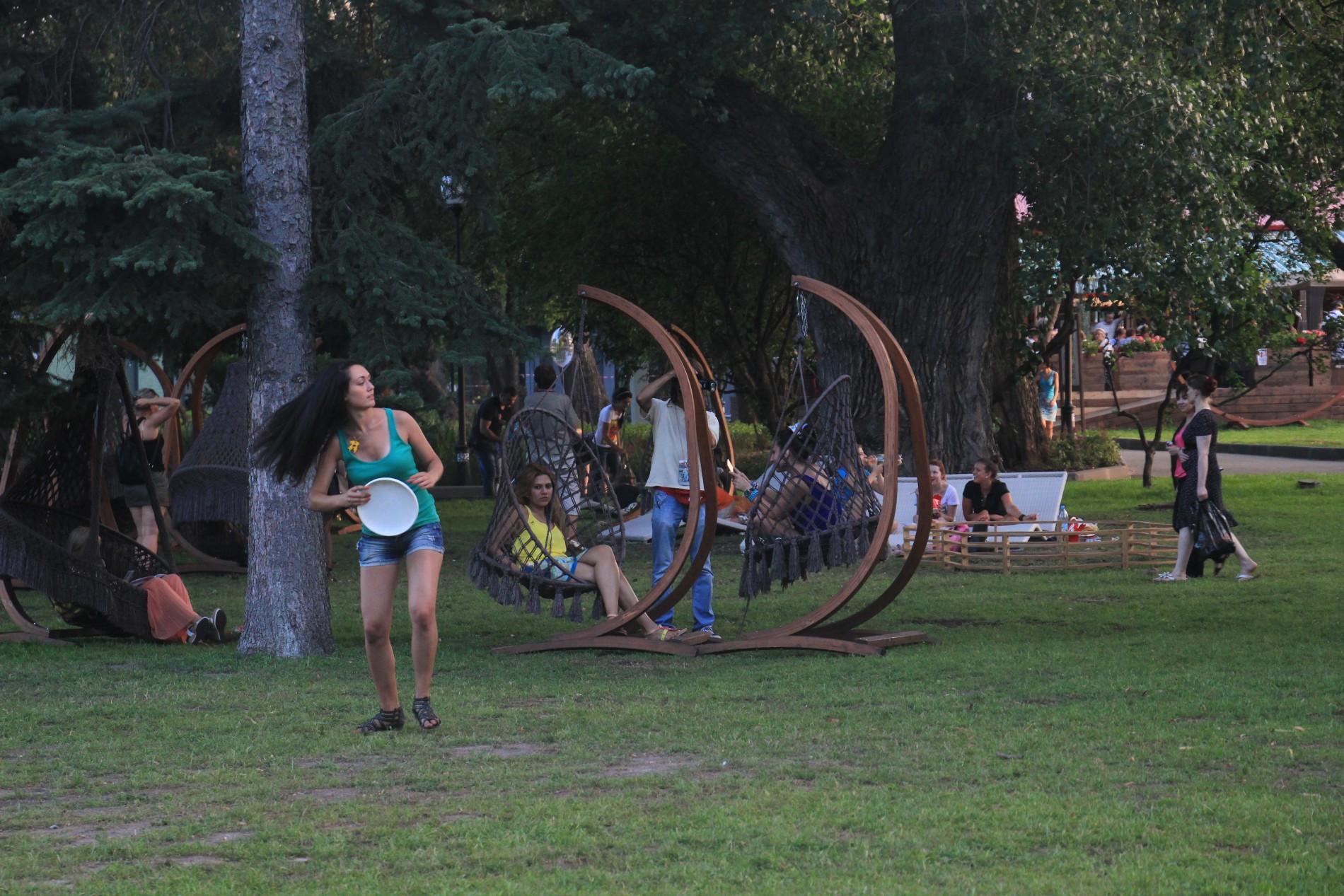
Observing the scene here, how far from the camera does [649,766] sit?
20.3 ft

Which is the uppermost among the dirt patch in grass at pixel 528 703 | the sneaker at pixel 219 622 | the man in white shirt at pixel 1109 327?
the man in white shirt at pixel 1109 327

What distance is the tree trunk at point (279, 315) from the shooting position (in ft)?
31.2

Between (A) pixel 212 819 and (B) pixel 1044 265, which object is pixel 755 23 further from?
(A) pixel 212 819

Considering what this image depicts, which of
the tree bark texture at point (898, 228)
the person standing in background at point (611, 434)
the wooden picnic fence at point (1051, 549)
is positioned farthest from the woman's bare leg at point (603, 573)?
the tree bark texture at point (898, 228)

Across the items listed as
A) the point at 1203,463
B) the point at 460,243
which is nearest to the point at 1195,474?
the point at 1203,463

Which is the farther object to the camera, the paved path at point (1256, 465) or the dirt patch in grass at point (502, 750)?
the paved path at point (1256, 465)

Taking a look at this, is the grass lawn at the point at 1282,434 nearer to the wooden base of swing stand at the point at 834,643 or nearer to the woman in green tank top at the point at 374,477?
the wooden base of swing stand at the point at 834,643

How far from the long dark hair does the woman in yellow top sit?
2.53 meters

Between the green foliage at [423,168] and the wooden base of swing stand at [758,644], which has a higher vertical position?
the green foliage at [423,168]

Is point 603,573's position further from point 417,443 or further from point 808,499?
point 417,443

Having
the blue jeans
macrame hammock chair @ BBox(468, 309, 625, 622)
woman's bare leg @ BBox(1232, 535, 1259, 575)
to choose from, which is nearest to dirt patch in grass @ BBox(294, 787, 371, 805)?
macrame hammock chair @ BBox(468, 309, 625, 622)

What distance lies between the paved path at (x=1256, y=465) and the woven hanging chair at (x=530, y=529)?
1628cm

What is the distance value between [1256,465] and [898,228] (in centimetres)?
1176

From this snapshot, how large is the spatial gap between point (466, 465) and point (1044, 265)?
12211mm
